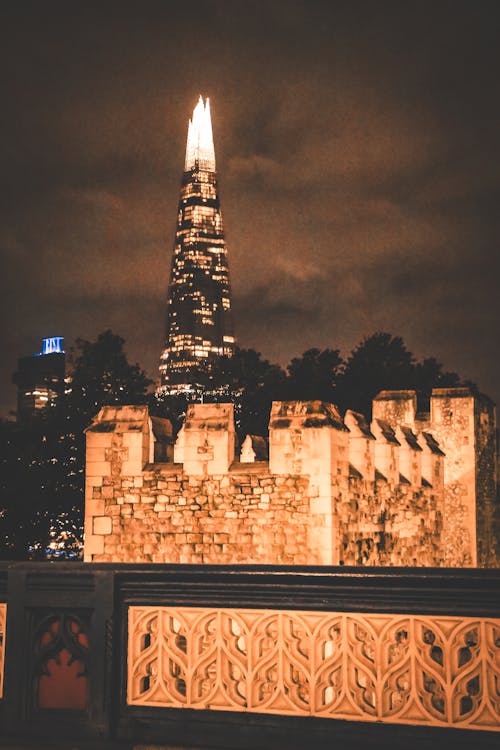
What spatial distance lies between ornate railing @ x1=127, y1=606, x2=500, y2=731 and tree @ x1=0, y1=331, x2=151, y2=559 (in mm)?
25752

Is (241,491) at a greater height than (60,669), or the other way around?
(241,491)

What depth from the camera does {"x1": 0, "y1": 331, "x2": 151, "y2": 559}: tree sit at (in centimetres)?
2950

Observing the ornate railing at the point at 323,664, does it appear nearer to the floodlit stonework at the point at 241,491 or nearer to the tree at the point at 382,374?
the floodlit stonework at the point at 241,491

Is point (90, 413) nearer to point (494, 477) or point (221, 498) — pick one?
point (494, 477)

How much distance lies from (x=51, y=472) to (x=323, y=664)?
88.0ft

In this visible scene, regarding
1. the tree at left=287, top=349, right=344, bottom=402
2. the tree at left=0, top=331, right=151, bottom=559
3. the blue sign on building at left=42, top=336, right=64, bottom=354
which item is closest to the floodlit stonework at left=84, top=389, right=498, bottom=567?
the tree at left=0, top=331, right=151, bottom=559

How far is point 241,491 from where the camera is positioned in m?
11.8

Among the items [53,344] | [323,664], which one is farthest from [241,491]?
[53,344]

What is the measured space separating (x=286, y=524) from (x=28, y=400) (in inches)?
3407

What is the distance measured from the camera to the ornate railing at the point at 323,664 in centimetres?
384

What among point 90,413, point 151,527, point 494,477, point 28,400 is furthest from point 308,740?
point 28,400

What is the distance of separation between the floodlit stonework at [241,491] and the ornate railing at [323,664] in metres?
7.17

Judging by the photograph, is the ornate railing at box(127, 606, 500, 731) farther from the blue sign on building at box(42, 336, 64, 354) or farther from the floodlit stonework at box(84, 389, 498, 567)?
the blue sign on building at box(42, 336, 64, 354)

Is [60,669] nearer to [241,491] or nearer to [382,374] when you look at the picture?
[241,491]
